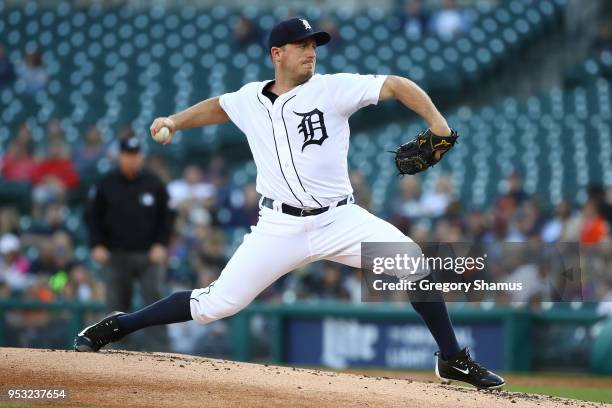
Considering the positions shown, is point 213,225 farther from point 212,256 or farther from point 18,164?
point 18,164

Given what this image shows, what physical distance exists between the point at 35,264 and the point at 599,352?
5.56 m

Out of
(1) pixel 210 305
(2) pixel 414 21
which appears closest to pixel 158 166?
(2) pixel 414 21

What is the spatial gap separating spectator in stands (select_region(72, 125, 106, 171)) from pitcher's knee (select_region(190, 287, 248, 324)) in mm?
7812

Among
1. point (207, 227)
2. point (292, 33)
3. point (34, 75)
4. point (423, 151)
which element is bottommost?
point (207, 227)

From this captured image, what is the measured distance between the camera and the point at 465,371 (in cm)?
527

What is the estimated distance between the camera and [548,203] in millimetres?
11508

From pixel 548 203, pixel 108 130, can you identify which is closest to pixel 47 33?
pixel 108 130

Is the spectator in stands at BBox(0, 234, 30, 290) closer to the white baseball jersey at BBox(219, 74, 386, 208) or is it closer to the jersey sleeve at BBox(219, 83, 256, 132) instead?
the jersey sleeve at BBox(219, 83, 256, 132)

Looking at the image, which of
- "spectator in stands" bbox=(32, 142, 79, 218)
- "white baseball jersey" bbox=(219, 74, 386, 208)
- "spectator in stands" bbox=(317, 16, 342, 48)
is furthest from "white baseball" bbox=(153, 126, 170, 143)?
"spectator in stands" bbox=(317, 16, 342, 48)

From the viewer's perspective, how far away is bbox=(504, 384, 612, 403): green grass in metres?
7.01

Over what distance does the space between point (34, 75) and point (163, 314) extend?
10.8 m

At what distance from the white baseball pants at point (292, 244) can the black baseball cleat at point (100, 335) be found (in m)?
0.68

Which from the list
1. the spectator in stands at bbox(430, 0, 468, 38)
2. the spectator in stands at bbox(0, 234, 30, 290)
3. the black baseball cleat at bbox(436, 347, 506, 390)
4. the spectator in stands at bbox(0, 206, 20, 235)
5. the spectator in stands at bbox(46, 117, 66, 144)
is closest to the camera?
the black baseball cleat at bbox(436, 347, 506, 390)

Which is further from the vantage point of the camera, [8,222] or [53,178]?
[53,178]
